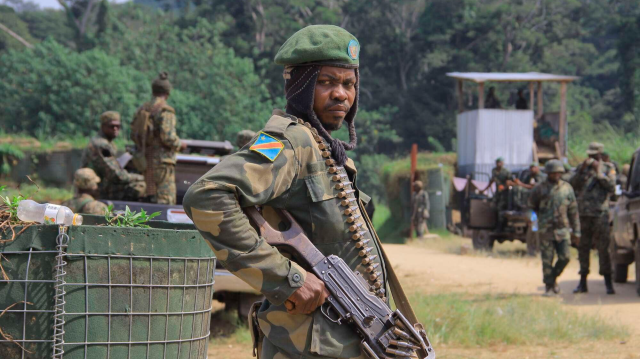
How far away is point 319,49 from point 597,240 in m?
10.1

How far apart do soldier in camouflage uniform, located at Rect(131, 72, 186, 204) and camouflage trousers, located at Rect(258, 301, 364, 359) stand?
6.06m

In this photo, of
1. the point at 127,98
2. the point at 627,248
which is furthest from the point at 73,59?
the point at 627,248

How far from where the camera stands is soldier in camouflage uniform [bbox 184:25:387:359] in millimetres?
2869

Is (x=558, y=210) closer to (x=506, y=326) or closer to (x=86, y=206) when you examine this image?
(x=506, y=326)

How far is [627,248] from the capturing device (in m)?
12.5

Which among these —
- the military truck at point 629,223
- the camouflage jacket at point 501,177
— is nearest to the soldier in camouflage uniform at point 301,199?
the military truck at point 629,223

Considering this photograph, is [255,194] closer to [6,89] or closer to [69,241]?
[69,241]

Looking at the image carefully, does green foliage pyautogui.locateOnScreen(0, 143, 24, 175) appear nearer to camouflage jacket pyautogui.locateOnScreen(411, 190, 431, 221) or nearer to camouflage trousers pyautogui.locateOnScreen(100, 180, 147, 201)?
camouflage jacket pyautogui.locateOnScreen(411, 190, 431, 221)

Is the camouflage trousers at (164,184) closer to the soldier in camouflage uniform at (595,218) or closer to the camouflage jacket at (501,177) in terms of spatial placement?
the soldier in camouflage uniform at (595,218)

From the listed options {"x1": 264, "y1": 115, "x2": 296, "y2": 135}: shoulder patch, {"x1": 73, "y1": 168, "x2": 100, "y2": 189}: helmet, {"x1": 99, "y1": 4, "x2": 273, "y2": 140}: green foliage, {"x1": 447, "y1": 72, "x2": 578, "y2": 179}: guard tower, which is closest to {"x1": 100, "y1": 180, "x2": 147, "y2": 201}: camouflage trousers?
{"x1": 73, "y1": 168, "x2": 100, "y2": 189}: helmet

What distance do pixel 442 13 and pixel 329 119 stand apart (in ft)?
152

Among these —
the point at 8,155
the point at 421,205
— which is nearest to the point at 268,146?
the point at 421,205

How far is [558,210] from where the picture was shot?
11.9m

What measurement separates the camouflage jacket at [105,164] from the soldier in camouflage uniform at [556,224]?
5370mm
